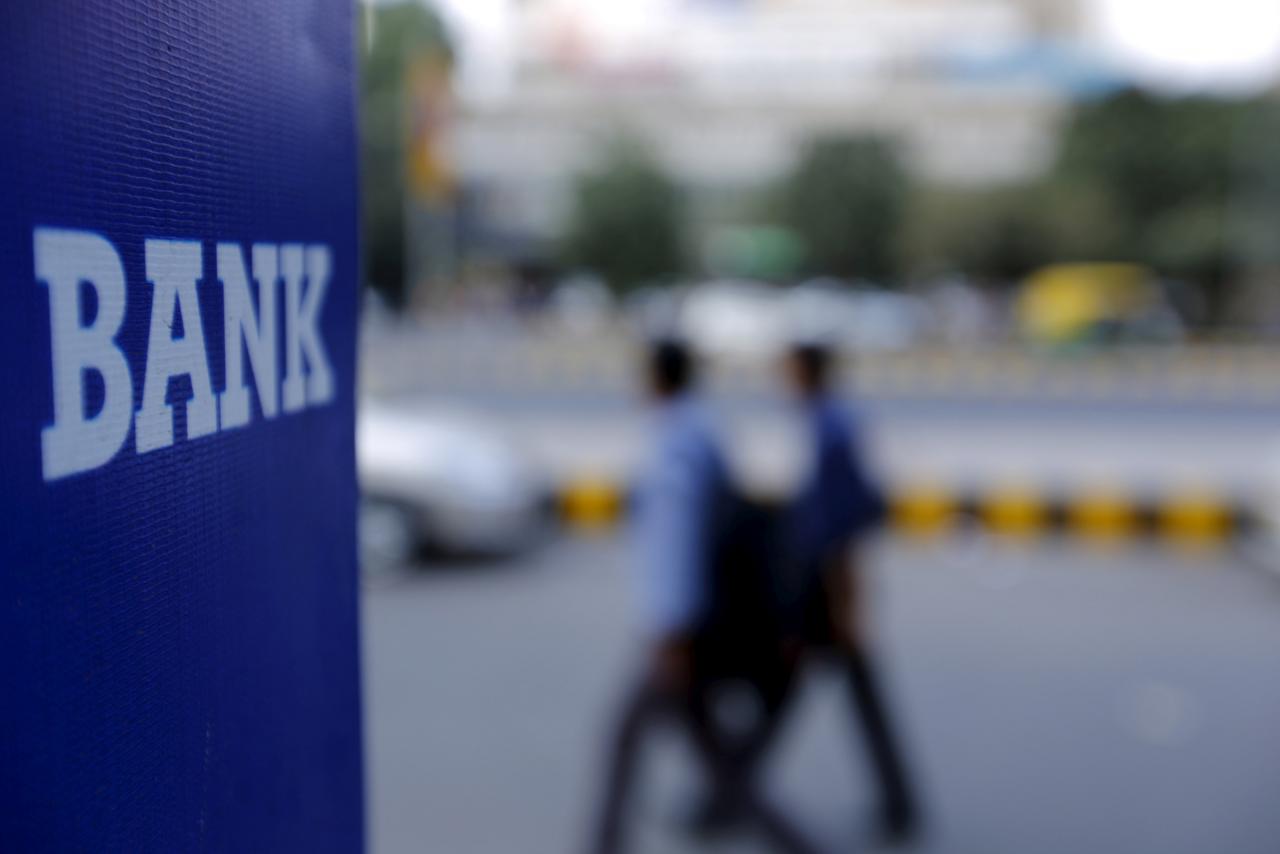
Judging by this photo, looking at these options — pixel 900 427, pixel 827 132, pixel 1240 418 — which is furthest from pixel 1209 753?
pixel 827 132

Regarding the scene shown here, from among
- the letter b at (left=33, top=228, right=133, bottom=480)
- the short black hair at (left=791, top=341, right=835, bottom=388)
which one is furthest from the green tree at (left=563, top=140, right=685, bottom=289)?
the letter b at (left=33, top=228, right=133, bottom=480)

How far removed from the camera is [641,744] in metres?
3.81

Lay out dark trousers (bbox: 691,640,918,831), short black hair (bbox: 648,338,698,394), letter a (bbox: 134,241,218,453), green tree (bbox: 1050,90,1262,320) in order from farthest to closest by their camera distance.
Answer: green tree (bbox: 1050,90,1262,320), dark trousers (bbox: 691,640,918,831), short black hair (bbox: 648,338,698,394), letter a (bbox: 134,241,218,453)

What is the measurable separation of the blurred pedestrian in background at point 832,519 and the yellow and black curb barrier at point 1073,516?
5.65m

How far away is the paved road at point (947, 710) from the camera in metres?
4.78

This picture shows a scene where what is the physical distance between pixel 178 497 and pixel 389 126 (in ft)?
130

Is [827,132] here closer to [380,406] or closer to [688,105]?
[688,105]

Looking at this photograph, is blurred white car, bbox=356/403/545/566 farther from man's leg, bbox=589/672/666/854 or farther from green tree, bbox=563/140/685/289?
green tree, bbox=563/140/685/289

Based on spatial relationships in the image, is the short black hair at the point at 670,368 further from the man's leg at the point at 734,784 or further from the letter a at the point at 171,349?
the letter a at the point at 171,349

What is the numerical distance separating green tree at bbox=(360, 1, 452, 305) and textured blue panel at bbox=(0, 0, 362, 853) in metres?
37.5

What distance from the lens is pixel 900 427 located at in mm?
15906

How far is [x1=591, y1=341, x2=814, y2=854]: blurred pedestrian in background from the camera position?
3.62 metres

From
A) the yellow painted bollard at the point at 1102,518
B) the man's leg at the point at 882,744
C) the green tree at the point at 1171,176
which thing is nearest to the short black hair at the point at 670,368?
the man's leg at the point at 882,744

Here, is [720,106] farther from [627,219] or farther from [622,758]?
[622,758]
